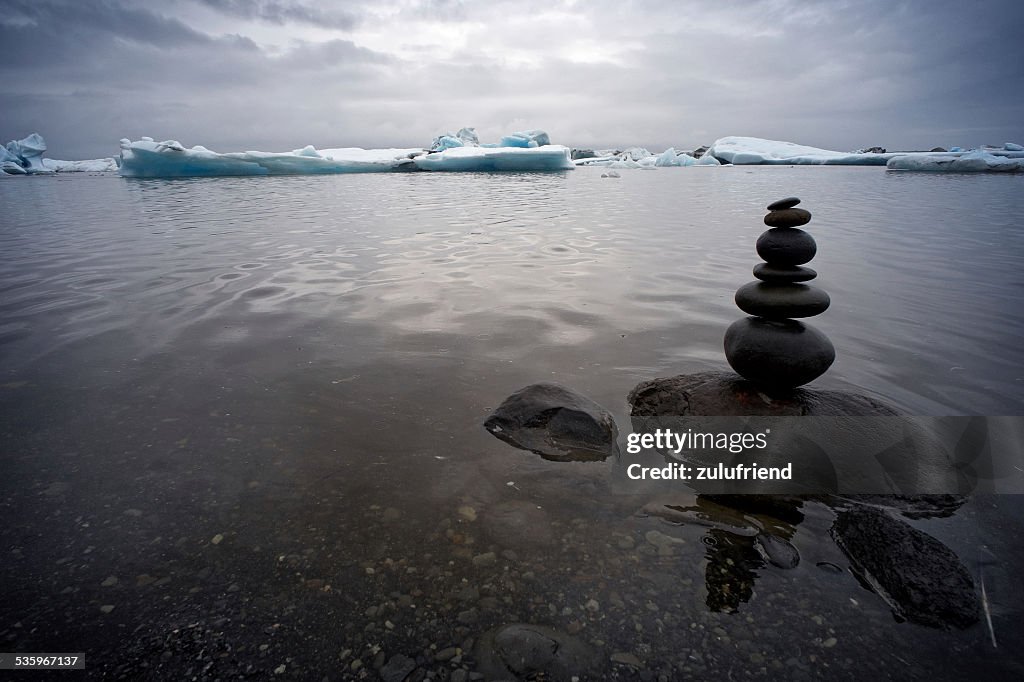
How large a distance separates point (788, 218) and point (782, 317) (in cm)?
79

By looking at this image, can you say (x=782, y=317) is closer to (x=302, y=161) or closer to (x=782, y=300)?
(x=782, y=300)

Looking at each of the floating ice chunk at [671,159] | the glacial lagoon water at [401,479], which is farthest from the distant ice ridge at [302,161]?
the glacial lagoon water at [401,479]

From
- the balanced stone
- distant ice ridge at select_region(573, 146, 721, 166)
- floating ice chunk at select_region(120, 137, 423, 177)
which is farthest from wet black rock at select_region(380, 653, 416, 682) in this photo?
distant ice ridge at select_region(573, 146, 721, 166)

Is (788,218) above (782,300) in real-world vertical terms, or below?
above

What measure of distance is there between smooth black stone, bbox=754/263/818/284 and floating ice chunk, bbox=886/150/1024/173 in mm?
67790

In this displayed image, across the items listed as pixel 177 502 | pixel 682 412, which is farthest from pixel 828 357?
pixel 177 502

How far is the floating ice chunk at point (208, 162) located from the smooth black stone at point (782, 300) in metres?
51.4

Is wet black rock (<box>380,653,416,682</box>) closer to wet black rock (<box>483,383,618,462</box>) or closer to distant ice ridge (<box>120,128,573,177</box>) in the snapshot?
wet black rock (<box>483,383,618,462</box>)

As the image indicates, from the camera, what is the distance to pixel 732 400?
377cm

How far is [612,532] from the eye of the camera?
2752mm

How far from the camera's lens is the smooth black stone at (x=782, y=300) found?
148 inches

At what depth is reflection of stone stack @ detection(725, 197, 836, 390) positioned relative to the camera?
368cm
